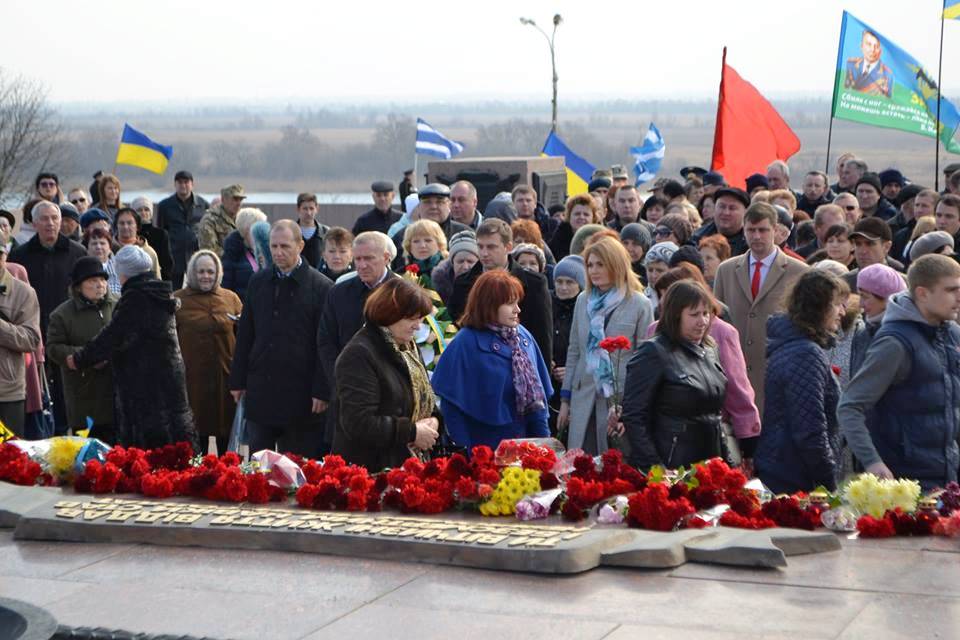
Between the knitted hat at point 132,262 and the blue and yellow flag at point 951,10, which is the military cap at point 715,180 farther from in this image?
the knitted hat at point 132,262

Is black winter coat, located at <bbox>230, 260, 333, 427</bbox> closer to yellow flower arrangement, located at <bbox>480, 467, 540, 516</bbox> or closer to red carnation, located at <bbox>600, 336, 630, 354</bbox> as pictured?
red carnation, located at <bbox>600, 336, 630, 354</bbox>

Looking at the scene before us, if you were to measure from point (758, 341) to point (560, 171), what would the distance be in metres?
11.3

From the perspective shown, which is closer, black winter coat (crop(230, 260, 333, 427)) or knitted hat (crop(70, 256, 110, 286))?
black winter coat (crop(230, 260, 333, 427))

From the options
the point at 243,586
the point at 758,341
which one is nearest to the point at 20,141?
the point at 758,341

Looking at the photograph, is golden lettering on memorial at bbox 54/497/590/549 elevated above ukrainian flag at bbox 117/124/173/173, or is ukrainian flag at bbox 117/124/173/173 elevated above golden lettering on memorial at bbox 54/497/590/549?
ukrainian flag at bbox 117/124/173/173

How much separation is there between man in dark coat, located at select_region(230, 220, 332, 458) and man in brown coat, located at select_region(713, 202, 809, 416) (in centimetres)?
240

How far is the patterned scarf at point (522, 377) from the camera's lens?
752 centimetres

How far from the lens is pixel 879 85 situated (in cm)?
1591

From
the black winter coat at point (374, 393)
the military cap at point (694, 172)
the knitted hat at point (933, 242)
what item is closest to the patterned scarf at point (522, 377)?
the black winter coat at point (374, 393)

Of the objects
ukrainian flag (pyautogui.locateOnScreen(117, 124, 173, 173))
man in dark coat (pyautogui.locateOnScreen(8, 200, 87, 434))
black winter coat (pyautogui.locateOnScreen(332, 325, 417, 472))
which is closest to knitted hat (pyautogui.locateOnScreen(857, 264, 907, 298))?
black winter coat (pyautogui.locateOnScreen(332, 325, 417, 472))

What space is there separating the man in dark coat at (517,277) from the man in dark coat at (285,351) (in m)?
0.80

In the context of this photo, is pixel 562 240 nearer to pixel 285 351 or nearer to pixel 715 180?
pixel 715 180

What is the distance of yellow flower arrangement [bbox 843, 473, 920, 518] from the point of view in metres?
6.04

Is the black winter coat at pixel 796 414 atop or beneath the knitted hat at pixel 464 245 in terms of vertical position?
beneath
